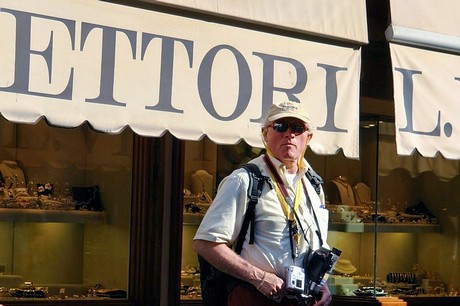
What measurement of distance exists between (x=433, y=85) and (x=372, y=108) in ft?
6.37

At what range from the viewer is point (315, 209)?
13.2 ft

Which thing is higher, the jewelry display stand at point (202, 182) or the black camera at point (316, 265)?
the jewelry display stand at point (202, 182)

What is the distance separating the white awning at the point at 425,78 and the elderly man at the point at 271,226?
4.76 ft

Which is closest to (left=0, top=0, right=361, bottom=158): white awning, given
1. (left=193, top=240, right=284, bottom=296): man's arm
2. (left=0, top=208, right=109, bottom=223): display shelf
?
(left=193, top=240, right=284, bottom=296): man's arm

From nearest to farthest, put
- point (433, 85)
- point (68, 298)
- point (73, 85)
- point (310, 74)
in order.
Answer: point (73, 85)
point (310, 74)
point (433, 85)
point (68, 298)

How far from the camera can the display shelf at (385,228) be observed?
7.53 metres

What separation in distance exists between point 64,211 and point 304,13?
234 cm

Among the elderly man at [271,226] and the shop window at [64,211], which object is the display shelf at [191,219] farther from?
the elderly man at [271,226]

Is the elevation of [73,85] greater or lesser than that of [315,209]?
greater

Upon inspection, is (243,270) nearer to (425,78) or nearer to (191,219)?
(425,78)

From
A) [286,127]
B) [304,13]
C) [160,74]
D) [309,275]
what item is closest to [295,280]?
[309,275]

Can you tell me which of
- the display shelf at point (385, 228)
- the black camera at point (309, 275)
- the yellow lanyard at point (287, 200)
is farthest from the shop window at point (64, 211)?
the black camera at point (309, 275)

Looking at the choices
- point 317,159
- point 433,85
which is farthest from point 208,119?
point 317,159

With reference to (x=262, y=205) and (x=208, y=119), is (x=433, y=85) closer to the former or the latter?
(x=208, y=119)
